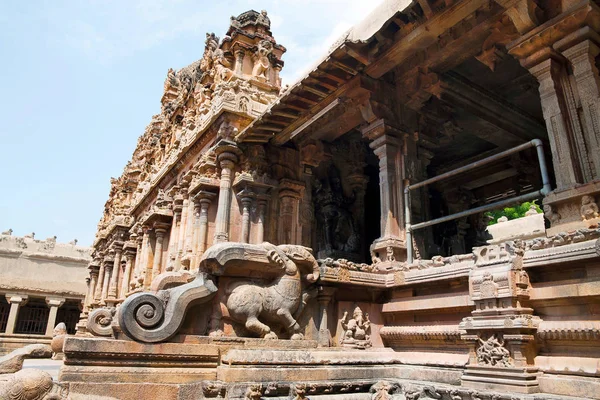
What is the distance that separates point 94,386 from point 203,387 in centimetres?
97

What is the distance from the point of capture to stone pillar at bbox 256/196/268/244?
1214 centimetres

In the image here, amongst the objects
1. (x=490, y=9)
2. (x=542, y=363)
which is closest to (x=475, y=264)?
(x=542, y=363)

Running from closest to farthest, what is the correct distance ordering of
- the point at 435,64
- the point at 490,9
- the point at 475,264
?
1. the point at 475,264
2. the point at 490,9
3. the point at 435,64

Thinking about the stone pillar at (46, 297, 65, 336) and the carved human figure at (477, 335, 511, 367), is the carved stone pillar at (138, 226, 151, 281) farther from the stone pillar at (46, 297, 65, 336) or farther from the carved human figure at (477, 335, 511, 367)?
the stone pillar at (46, 297, 65, 336)

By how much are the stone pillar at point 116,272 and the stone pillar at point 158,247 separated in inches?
344

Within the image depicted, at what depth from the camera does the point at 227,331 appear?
17.3 ft

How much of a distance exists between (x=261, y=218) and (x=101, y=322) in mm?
7275

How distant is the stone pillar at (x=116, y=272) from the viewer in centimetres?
2749

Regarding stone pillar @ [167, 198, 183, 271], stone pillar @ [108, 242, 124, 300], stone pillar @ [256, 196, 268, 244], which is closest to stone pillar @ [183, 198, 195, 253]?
stone pillar @ [167, 198, 183, 271]

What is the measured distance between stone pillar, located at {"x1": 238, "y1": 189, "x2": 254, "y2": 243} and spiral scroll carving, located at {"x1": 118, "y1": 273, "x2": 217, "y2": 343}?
6.87 metres

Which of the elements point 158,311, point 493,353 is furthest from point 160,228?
point 493,353

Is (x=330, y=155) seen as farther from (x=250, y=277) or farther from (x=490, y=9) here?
(x=250, y=277)

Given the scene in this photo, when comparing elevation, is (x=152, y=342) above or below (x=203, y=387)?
above

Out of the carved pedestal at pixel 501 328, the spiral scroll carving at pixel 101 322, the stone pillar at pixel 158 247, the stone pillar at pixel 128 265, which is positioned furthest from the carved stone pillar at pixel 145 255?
the carved pedestal at pixel 501 328
